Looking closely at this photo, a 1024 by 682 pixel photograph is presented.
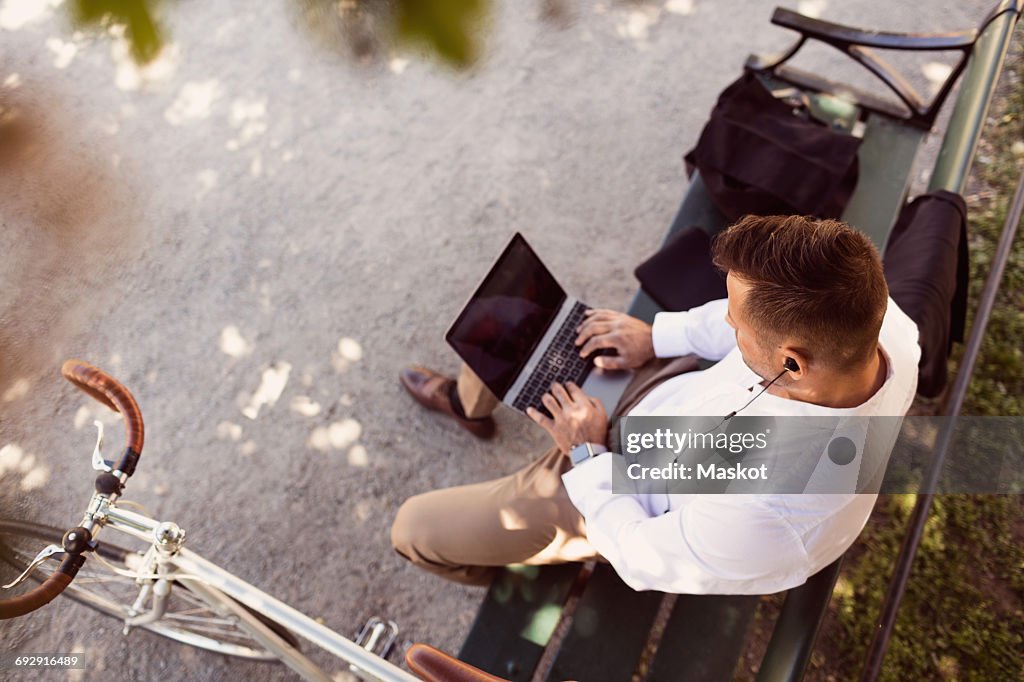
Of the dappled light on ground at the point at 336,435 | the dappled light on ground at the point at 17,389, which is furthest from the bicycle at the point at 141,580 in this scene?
the dappled light on ground at the point at 17,389

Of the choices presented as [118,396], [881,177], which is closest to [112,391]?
[118,396]

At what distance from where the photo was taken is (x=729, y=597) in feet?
6.82

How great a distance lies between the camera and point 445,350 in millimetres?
3174

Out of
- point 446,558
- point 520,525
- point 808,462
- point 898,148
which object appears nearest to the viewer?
point 808,462

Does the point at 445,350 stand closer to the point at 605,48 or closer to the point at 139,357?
the point at 139,357

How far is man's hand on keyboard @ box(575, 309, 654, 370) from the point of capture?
2.27 m

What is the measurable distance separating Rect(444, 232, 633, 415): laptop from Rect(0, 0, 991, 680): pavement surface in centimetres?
74

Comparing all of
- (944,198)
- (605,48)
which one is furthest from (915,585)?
(605,48)

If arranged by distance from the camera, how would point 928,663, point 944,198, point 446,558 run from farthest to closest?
point 928,663 → point 944,198 → point 446,558

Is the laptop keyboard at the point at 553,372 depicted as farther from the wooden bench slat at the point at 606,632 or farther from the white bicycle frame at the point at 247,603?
the white bicycle frame at the point at 247,603

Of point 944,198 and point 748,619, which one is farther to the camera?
point 944,198

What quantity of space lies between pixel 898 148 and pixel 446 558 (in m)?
2.27

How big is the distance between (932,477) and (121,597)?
8.87 ft

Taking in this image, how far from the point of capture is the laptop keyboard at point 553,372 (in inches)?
91.0
